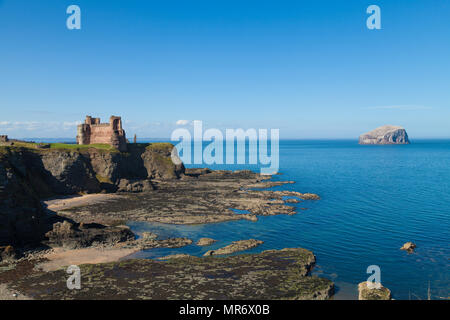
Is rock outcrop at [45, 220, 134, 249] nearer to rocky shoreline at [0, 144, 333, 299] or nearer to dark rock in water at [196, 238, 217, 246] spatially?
rocky shoreline at [0, 144, 333, 299]

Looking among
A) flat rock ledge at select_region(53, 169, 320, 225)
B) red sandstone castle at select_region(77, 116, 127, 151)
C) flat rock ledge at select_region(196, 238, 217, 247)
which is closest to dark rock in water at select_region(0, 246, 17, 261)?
flat rock ledge at select_region(53, 169, 320, 225)

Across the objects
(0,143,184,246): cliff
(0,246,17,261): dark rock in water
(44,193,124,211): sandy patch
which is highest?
(0,143,184,246): cliff

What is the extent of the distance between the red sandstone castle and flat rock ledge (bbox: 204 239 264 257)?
72.2 metres

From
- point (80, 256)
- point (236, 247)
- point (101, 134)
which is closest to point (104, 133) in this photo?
point (101, 134)

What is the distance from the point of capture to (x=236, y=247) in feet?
143

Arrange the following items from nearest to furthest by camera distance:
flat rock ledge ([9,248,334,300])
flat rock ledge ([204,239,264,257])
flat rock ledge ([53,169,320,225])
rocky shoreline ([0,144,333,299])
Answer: flat rock ledge ([9,248,334,300]) → rocky shoreline ([0,144,333,299]) → flat rock ledge ([204,239,264,257]) → flat rock ledge ([53,169,320,225])

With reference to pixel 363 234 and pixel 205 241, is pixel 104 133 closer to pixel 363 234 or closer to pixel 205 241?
pixel 205 241

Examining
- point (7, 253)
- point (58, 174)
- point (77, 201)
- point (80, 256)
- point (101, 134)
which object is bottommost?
point (80, 256)

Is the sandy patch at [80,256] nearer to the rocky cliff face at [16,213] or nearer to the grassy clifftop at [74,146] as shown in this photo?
the rocky cliff face at [16,213]

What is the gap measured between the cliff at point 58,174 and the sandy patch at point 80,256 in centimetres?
757

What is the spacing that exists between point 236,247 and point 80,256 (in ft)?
69.9

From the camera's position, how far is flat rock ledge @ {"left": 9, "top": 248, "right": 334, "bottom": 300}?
97.6 ft

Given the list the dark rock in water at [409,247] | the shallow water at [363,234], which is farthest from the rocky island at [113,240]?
the dark rock in water at [409,247]

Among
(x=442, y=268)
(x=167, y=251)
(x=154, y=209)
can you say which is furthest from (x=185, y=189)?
(x=442, y=268)
